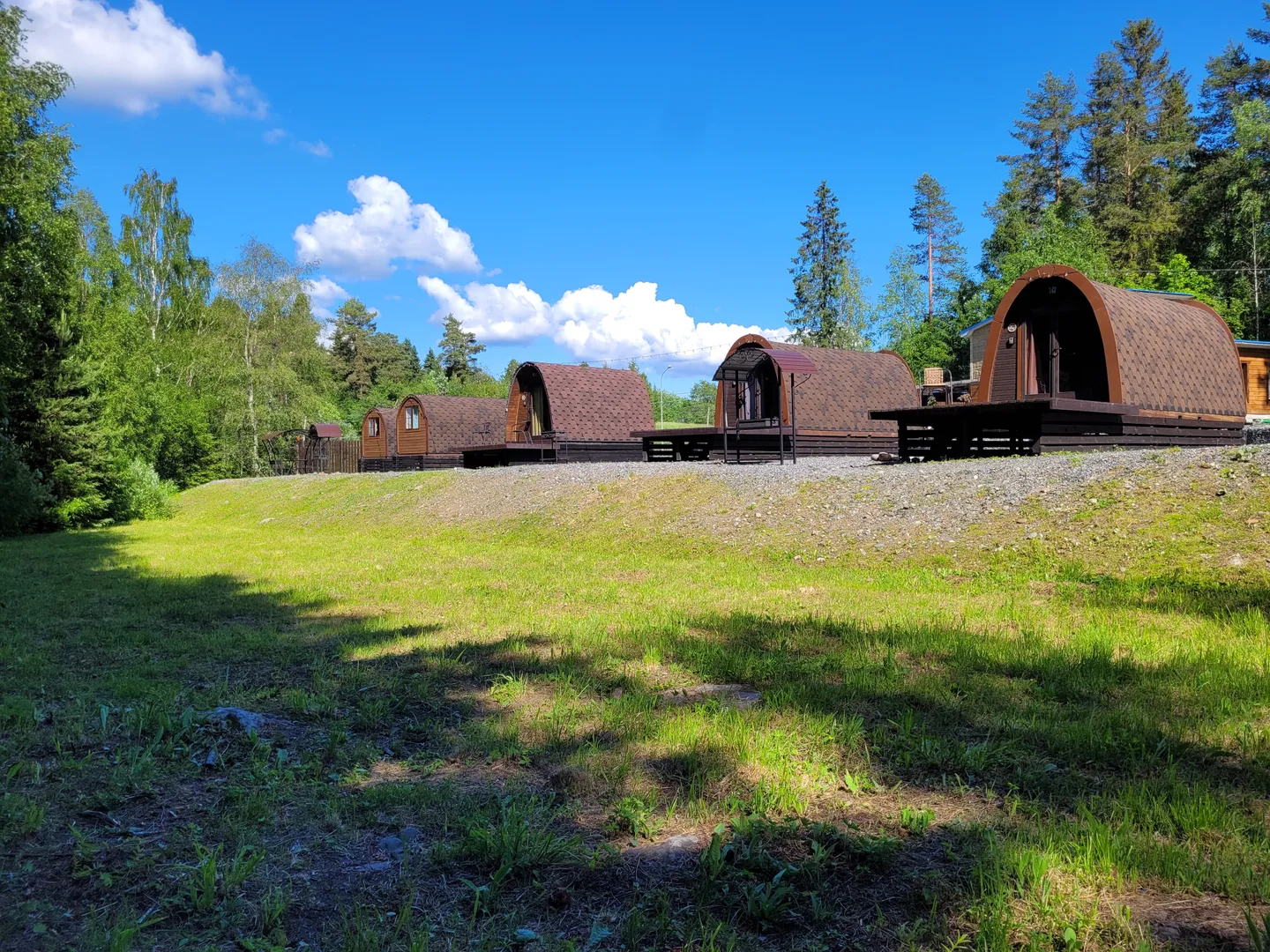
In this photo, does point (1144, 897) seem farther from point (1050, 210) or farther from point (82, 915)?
point (1050, 210)

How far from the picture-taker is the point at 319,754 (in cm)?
347

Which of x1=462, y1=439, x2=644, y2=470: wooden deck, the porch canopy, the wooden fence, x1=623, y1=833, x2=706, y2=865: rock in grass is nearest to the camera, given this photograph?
x1=623, y1=833, x2=706, y2=865: rock in grass

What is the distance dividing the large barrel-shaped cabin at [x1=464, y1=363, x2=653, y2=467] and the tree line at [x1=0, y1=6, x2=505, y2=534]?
38.6 feet

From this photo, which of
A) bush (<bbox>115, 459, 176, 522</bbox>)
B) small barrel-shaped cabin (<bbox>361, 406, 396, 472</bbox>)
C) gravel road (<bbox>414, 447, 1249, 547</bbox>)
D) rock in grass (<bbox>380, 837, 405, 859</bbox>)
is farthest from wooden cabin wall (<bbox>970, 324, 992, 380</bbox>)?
rock in grass (<bbox>380, 837, 405, 859</bbox>)

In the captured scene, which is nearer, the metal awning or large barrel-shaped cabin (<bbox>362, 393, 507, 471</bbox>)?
the metal awning

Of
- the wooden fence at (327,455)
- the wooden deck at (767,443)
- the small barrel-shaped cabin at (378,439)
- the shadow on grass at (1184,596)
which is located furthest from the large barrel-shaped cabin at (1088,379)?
the wooden fence at (327,455)

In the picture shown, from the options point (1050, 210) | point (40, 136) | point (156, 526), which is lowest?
point (156, 526)

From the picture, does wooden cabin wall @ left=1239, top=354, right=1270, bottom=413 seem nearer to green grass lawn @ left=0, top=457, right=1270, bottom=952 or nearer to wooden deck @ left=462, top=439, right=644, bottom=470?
wooden deck @ left=462, top=439, right=644, bottom=470

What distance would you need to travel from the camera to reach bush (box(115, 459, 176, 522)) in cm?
2242

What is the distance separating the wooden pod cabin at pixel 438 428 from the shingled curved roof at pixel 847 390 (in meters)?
15.1

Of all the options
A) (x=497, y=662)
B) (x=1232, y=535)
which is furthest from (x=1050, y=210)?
(x=497, y=662)

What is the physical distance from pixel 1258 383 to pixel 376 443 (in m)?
41.4

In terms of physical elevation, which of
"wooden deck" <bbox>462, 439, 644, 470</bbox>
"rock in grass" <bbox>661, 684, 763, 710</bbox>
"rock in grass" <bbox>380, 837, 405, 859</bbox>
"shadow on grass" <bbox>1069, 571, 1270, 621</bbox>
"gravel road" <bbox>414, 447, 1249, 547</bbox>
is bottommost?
"shadow on grass" <bbox>1069, 571, 1270, 621</bbox>

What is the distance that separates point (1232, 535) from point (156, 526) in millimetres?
22676
